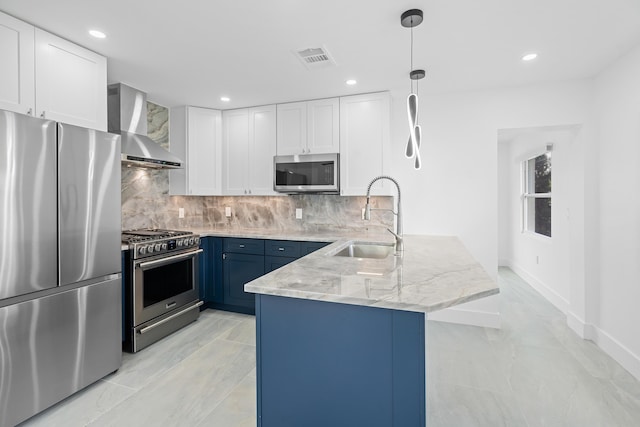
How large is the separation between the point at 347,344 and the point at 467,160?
2.82 metres

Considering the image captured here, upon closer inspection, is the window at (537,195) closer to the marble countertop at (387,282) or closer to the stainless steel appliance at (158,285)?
the marble countertop at (387,282)

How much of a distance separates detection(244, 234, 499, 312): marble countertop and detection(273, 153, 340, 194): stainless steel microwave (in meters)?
1.58

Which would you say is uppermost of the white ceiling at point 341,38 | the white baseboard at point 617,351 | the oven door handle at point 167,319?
the white ceiling at point 341,38

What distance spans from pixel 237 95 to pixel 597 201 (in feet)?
12.4

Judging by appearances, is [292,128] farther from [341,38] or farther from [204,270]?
[204,270]

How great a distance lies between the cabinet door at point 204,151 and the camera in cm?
381

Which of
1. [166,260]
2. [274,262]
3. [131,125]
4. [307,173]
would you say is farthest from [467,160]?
[131,125]

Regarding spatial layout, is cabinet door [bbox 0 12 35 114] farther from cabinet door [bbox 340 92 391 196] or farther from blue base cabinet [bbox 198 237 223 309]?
cabinet door [bbox 340 92 391 196]

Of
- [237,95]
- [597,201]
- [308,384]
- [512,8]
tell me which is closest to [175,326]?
[308,384]

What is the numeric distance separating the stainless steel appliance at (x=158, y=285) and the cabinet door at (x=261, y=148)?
1003 millimetres

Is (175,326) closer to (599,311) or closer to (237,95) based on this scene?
(237,95)

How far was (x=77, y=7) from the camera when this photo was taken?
188 cm

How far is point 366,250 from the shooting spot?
2.72 metres

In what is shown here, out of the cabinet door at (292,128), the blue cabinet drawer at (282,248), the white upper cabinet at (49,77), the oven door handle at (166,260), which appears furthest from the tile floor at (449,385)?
the cabinet door at (292,128)
